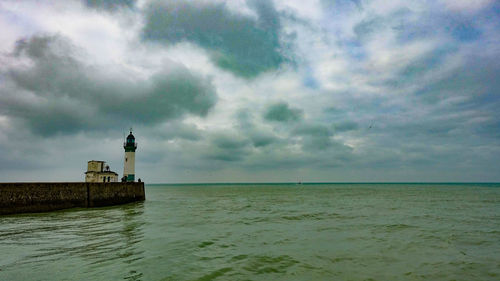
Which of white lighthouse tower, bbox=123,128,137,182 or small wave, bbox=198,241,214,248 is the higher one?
white lighthouse tower, bbox=123,128,137,182

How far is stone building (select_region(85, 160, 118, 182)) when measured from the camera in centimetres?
4094

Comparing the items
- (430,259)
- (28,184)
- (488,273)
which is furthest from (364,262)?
(28,184)

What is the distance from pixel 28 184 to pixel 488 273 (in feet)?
114

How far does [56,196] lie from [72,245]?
66.4ft

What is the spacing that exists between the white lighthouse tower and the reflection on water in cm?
2318

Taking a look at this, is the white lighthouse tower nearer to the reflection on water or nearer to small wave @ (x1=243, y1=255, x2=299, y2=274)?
the reflection on water

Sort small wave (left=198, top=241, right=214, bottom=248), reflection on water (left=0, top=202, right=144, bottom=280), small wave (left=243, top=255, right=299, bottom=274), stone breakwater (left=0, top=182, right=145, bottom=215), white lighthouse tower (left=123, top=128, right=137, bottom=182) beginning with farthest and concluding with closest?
white lighthouse tower (left=123, top=128, right=137, bottom=182), stone breakwater (left=0, top=182, right=145, bottom=215), small wave (left=198, top=241, right=214, bottom=248), reflection on water (left=0, top=202, right=144, bottom=280), small wave (left=243, top=255, right=299, bottom=274)

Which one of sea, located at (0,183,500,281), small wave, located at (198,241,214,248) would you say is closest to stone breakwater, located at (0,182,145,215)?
sea, located at (0,183,500,281)

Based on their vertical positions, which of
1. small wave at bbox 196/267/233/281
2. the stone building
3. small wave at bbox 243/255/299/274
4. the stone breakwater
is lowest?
small wave at bbox 243/255/299/274

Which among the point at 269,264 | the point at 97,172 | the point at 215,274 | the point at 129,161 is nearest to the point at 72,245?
the point at 215,274

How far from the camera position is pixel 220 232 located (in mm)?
18609

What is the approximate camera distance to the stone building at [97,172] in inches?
1612

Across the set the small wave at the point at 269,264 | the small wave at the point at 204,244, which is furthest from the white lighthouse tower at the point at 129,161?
the small wave at the point at 269,264

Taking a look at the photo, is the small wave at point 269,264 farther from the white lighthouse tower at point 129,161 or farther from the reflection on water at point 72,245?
the white lighthouse tower at point 129,161
